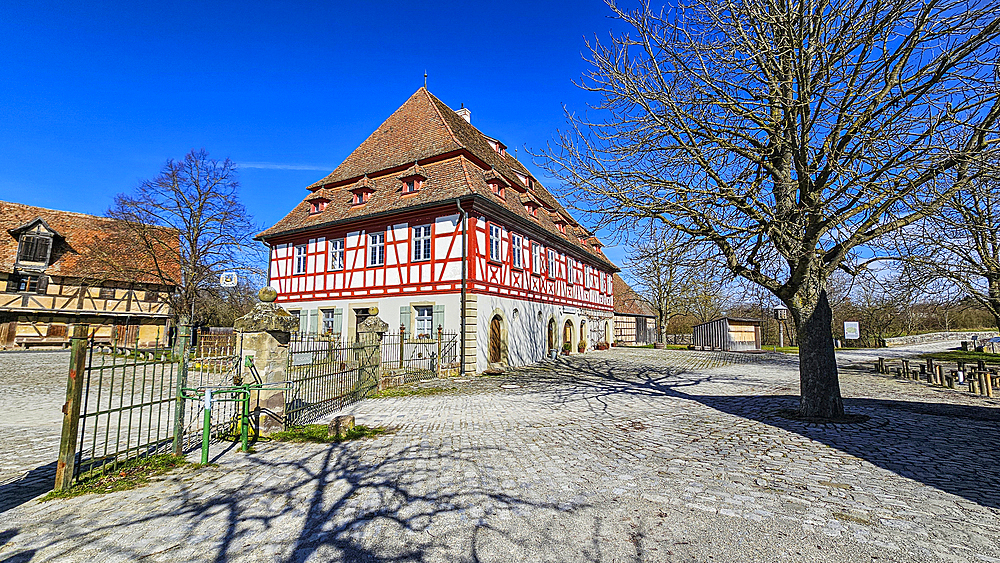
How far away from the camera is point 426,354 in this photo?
603 inches

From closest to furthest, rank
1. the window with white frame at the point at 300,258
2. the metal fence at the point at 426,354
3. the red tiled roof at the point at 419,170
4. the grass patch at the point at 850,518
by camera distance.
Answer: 1. the grass patch at the point at 850,518
2. the metal fence at the point at 426,354
3. the red tiled roof at the point at 419,170
4. the window with white frame at the point at 300,258

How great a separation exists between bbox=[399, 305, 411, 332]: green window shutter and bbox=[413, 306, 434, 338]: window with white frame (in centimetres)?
28

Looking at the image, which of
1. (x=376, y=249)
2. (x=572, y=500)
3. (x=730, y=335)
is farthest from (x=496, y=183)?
(x=730, y=335)

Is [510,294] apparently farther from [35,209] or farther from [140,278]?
[35,209]

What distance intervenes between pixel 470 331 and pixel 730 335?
2177 cm

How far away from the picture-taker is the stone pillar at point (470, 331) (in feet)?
52.0

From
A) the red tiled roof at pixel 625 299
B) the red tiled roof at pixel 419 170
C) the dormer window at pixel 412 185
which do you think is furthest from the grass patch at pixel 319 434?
the red tiled roof at pixel 625 299

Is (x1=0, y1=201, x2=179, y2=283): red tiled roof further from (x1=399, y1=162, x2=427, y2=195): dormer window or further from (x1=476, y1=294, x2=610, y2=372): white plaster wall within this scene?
(x1=476, y1=294, x2=610, y2=372): white plaster wall

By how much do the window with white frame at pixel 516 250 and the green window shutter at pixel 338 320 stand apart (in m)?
7.34

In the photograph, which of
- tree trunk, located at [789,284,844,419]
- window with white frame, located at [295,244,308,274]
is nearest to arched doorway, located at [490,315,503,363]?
window with white frame, located at [295,244,308,274]

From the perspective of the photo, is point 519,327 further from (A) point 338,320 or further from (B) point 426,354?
(A) point 338,320

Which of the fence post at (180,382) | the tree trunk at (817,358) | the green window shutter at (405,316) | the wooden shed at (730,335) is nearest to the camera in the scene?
the fence post at (180,382)

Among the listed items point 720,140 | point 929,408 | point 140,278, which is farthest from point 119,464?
point 140,278

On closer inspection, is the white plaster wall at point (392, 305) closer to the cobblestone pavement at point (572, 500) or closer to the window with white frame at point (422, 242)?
the window with white frame at point (422, 242)
